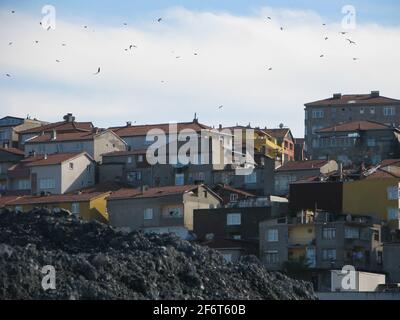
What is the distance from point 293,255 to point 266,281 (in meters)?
19.3

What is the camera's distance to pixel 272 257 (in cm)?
6469

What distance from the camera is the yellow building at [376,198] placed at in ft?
223

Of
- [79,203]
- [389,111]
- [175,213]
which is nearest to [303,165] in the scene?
[175,213]

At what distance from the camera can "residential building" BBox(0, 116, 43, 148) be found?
96.4 m

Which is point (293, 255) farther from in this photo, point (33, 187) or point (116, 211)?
point (33, 187)

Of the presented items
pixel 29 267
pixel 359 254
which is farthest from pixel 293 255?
pixel 29 267

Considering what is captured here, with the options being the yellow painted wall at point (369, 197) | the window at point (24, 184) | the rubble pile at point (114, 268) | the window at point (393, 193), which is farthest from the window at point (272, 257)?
the window at point (24, 184)

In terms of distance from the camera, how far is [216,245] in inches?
2547

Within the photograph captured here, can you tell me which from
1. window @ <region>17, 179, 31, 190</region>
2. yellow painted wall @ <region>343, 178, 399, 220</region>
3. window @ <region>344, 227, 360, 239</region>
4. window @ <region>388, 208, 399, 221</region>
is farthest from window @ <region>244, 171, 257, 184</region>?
window @ <region>344, 227, 360, 239</region>

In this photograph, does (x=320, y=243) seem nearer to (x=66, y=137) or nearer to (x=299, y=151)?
(x=66, y=137)

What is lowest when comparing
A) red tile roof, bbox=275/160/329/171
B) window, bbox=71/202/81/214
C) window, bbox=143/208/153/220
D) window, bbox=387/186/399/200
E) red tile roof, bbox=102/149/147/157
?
window, bbox=143/208/153/220

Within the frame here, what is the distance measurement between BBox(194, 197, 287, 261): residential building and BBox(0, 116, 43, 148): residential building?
28.8 metres

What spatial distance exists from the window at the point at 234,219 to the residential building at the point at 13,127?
2953 centimetres

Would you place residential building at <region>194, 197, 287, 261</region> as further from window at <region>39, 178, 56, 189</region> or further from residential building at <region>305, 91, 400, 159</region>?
residential building at <region>305, 91, 400, 159</region>
